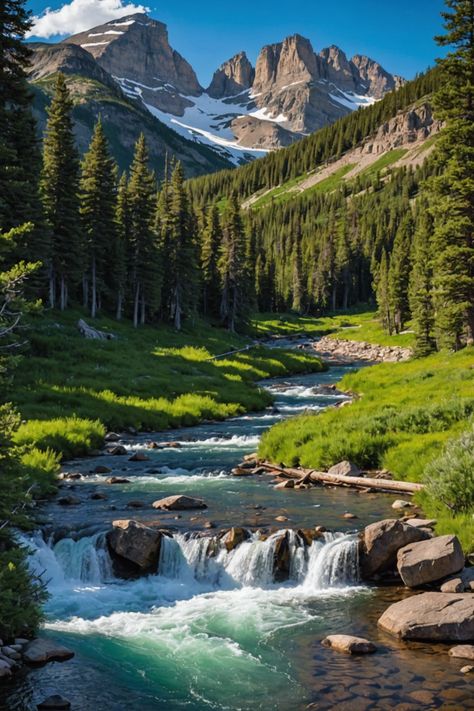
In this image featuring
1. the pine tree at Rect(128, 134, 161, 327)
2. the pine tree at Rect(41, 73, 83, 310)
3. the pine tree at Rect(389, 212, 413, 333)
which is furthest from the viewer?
the pine tree at Rect(389, 212, 413, 333)

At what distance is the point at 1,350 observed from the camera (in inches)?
403

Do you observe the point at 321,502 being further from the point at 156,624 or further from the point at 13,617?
the point at 13,617

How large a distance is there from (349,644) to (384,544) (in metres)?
3.65

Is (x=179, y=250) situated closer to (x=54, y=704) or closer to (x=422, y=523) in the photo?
(x=422, y=523)

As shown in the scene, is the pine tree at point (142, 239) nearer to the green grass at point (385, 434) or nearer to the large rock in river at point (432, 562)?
the green grass at point (385, 434)

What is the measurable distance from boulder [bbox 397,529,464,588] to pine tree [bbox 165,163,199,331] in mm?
59378

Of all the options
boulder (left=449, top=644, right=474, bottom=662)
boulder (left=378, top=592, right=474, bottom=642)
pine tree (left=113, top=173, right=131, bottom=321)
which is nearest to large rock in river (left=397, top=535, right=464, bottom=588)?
boulder (left=378, top=592, right=474, bottom=642)

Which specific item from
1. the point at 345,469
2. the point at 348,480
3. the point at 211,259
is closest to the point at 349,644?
the point at 348,480

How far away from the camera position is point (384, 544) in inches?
518

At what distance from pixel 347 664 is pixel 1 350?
780cm

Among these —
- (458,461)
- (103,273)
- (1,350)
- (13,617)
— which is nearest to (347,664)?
(13,617)

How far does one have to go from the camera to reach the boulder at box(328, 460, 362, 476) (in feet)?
65.8

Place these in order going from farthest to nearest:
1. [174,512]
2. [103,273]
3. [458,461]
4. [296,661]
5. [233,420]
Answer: [103,273] < [233,420] < [174,512] < [458,461] < [296,661]

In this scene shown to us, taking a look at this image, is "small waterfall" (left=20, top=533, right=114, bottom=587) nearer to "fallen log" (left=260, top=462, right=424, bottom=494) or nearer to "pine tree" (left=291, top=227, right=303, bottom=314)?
"fallen log" (left=260, top=462, right=424, bottom=494)
